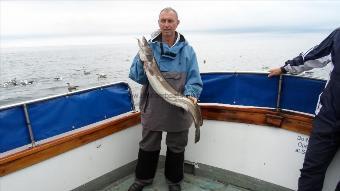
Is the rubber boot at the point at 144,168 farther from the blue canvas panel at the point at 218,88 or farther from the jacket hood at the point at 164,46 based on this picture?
the jacket hood at the point at 164,46

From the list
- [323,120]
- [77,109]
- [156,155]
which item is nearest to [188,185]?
[156,155]

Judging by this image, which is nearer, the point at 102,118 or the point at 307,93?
the point at 307,93

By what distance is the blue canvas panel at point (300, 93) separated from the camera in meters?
3.90

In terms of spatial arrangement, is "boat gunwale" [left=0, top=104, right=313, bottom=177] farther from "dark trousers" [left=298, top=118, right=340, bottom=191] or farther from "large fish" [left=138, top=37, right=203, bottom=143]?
"large fish" [left=138, top=37, right=203, bottom=143]

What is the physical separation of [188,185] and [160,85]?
1709 mm

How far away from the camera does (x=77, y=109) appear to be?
164 inches

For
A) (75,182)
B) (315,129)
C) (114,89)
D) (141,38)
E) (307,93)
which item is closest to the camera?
(315,129)

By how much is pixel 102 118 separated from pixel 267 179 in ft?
7.63

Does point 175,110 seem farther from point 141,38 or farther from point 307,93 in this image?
point 307,93

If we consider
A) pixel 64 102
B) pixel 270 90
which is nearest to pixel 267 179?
pixel 270 90

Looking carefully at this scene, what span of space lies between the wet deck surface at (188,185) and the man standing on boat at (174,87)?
0.30 metres

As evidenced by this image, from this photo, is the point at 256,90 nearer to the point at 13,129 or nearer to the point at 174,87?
the point at 174,87

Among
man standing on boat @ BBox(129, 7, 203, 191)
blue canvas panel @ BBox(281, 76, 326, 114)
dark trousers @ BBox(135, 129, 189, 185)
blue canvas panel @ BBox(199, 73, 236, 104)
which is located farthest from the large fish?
blue canvas panel @ BBox(281, 76, 326, 114)

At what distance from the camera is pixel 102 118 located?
448 cm
